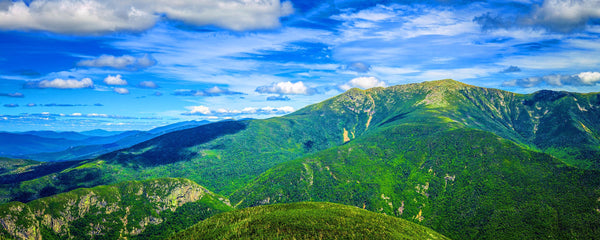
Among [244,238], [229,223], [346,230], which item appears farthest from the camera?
[229,223]

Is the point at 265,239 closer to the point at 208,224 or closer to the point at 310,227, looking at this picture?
the point at 310,227

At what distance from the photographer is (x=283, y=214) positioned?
7785 inches

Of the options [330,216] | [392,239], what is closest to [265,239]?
[330,216]

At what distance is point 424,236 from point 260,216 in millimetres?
114518

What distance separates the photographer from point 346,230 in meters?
173

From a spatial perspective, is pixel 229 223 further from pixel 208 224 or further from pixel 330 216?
pixel 330 216

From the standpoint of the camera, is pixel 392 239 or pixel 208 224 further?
pixel 208 224

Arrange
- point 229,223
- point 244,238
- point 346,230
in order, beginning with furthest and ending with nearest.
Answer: point 229,223
point 346,230
point 244,238

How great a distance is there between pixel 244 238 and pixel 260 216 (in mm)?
34639

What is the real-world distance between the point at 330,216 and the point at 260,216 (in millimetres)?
48194

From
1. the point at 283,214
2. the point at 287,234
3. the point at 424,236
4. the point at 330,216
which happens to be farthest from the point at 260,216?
the point at 424,236

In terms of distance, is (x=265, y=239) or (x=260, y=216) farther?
(x=260, y=216)

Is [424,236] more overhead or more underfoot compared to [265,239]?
more underfoot

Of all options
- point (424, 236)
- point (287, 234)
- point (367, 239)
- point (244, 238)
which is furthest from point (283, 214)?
point (424, 236)
